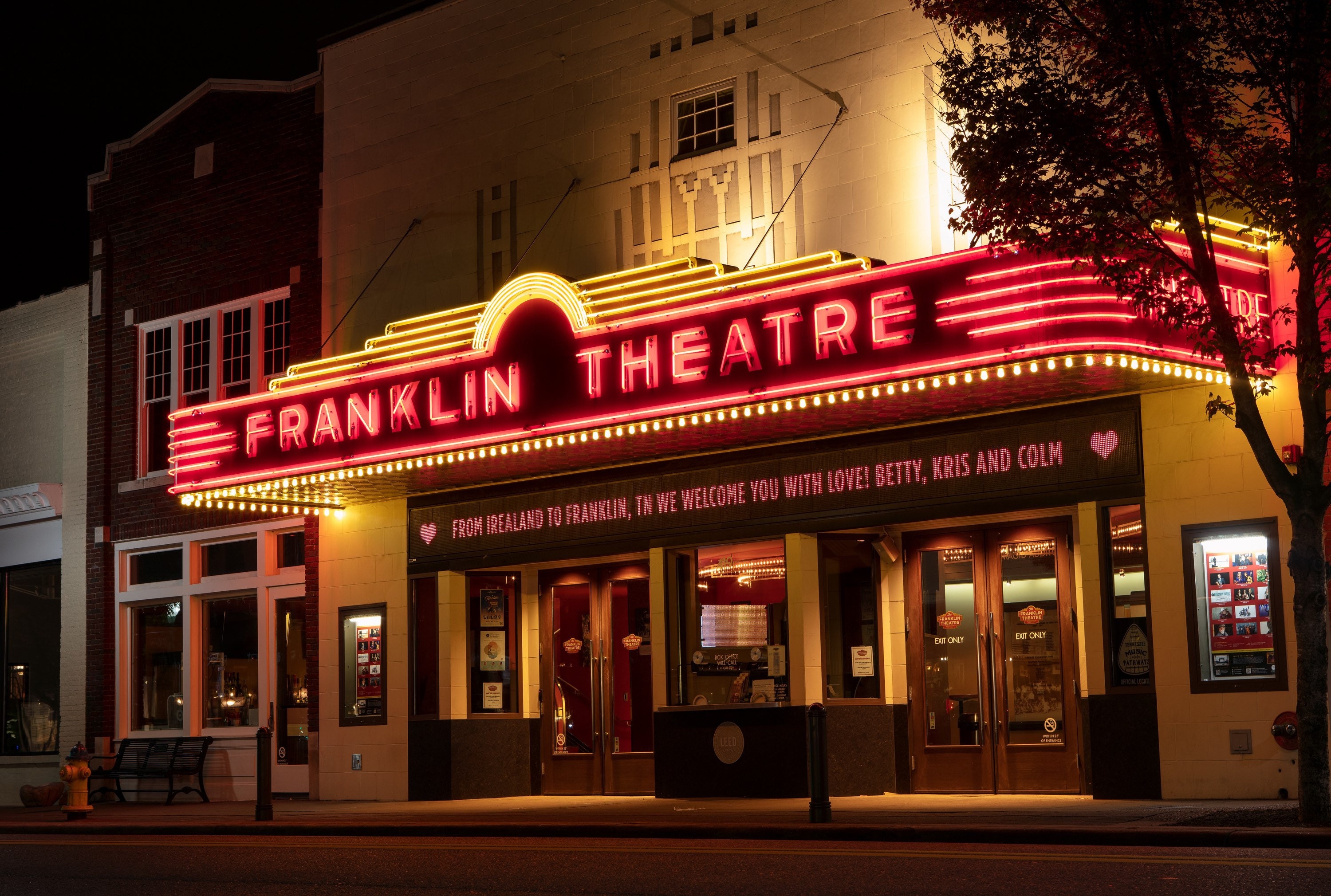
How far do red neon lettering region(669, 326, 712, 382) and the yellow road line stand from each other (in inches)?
192

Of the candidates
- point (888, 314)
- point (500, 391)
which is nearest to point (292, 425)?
point (500, 391)

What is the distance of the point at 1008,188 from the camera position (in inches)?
497

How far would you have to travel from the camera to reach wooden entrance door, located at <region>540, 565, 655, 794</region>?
19.3 m

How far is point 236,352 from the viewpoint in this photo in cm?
2309

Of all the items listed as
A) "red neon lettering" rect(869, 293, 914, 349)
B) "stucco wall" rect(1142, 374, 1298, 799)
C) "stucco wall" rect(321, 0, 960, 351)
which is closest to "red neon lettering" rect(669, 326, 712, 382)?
"red neon lettering" rect(869, 293, 914, 349)

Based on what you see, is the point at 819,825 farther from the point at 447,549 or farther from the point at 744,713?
the point at 447,549

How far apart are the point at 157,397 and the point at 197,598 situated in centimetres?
318

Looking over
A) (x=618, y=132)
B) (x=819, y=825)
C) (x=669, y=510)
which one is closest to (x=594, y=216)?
(x=618, y=132)

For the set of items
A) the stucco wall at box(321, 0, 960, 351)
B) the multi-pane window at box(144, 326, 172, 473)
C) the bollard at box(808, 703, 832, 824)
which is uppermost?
the stucco wall at box(321, 0, 960, 351)

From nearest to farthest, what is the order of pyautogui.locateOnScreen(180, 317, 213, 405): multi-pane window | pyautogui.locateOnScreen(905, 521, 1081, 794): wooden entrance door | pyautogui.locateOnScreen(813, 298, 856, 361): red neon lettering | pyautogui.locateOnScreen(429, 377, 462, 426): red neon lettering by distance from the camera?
pyautogui.locateOnScreen(813, 298, 856, 361): red neon lettering → pyautogui.locateOnScreen(905, 521, 1081, 794): wooden entrance door → pyautogui.locateOnScreen(429, 377, 462, 426): red neon lettering → pyautogui.locateOnScreen(180, 317, 213, 405): multi-pane window

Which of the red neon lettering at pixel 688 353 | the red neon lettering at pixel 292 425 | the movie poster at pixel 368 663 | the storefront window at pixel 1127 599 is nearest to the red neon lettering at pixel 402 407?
the red neon lettering at pixel 292 425

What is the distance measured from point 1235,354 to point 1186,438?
2457mm

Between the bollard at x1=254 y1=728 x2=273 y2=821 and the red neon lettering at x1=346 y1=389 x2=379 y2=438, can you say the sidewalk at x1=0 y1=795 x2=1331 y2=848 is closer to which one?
the bollard at x1=254 y1=728 x2=273 y2=821

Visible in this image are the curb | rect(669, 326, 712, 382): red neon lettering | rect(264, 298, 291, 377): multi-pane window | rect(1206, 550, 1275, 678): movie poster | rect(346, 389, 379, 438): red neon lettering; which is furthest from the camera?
rect(264, 298, 291, 377): multi-pane window
